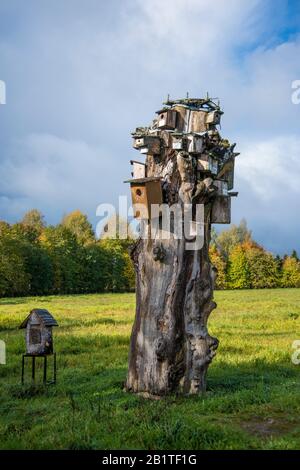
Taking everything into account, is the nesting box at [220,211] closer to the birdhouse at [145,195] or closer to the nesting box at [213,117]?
the birdhouse at [145,195]

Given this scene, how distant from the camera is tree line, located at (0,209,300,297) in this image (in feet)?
196

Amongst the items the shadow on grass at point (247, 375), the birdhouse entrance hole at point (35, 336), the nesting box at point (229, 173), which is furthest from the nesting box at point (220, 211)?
the birdhouse entrance hole at point (35, 336)

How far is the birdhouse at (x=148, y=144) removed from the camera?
418 inches

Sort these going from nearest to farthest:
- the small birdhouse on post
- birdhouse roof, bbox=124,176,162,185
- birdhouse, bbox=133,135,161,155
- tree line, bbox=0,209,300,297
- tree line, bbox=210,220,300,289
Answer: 1. birdhouse roof, bbox=124,176,162,185
2. birdhouse, bbox=133,135,161,155
3. the small birdhouse on post
4. tree line, bbox=0,209,300,297
5. tree line, bbox=210,220,300,289

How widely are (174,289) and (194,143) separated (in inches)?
117

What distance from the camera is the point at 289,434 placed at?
7.30m

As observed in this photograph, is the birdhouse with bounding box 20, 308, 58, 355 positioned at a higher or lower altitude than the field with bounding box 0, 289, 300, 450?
higher

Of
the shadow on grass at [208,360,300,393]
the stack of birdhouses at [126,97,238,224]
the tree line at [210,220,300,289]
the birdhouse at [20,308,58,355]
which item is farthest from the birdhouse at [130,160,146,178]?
the tree line at [210,220,300,289]

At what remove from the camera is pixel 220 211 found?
36.9ft

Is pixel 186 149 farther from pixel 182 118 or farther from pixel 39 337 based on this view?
pixel 39 337

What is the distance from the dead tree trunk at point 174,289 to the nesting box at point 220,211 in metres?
0.31

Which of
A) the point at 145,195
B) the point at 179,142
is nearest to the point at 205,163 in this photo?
the point at 179,142

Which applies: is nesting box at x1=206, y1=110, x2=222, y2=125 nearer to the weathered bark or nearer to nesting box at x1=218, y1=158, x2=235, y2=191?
nesting box at x1=218, y1=158, x2=235, y2=191
